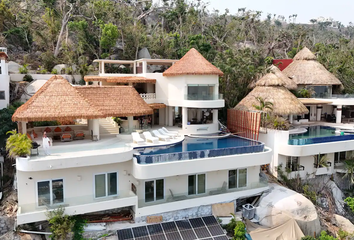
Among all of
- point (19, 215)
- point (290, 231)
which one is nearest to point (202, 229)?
point (290, 231)

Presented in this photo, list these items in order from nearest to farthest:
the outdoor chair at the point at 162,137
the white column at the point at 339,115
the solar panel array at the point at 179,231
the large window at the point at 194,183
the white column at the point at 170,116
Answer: the solar panel array at the point at 179,231
the large window at the point at 194,183
the outdoor chair at the point at 162,137
the white column at the point at 170,116
the white column at the point at 339,115

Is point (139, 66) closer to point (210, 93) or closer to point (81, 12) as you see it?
point (210, 93)

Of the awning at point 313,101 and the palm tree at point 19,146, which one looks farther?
the awning at point 313,101

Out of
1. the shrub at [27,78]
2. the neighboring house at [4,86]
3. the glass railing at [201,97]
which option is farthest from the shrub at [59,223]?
the shrub at [27,78]

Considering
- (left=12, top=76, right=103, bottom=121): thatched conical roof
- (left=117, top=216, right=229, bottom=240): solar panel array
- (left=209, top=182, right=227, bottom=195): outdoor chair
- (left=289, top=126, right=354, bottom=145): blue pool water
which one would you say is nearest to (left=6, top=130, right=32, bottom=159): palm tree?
(left=12, top=76, right=103, bottom=121): thatched conical roof

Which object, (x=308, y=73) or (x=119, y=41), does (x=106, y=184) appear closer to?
(x=308, y=73)

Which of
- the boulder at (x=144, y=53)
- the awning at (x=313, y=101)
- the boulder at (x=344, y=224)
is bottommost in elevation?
the boulder at (x=344, y=224)

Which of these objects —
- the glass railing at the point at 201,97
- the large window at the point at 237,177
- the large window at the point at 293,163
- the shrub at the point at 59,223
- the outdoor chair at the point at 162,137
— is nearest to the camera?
the shrub at the point at 59,223

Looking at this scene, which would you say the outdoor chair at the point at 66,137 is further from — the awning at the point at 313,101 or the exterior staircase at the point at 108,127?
the awning at the point at 313,101

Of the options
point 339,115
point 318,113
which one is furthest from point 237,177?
point 318,113
